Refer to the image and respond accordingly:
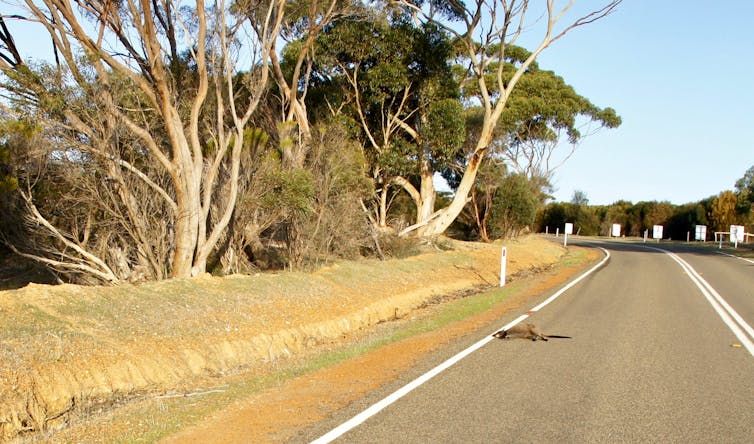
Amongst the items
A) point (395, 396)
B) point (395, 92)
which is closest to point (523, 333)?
point (395, 396)

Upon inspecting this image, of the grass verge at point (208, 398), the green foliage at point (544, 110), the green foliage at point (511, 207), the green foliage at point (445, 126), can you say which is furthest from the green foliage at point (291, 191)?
the green foliage at point (544, 110)

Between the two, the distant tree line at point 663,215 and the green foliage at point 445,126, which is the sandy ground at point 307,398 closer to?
the green foliage at point 445,126

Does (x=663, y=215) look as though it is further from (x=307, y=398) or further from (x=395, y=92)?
(x=307, y=398)

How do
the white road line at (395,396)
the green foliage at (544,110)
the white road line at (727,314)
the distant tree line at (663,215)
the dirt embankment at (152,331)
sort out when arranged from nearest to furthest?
the white road line at (395,396) → the dirt embankment at (152,331) → the white road line at (727,314) → the green foliage at (544,110) → the distant tree line at (663,215)

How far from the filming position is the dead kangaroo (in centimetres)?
1066

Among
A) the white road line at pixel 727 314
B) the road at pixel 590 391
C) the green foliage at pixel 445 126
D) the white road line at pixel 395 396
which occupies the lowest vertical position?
the white road line at pixel 395 396

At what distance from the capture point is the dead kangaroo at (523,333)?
10656 mm

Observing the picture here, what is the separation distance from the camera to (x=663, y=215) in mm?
71000

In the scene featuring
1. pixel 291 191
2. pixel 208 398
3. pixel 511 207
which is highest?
pixel 511 207

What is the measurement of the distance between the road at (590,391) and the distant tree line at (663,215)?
4771 cm

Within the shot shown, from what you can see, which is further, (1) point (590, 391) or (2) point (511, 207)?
(2) point (511, 207)

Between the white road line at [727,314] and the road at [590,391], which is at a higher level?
the white road line at [727,314]

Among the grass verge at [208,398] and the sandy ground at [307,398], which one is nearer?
the sandy ground at [307,398]

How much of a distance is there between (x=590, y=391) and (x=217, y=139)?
15.1 m
